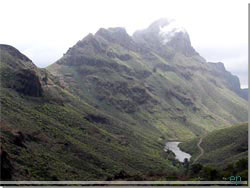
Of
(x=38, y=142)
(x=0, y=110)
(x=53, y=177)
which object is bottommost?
(x=53, y=177)

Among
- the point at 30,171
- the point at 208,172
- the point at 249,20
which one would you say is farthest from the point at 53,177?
the point at 249,20

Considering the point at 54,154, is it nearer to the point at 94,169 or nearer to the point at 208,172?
the point at 94,169

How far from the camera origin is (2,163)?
12544cm

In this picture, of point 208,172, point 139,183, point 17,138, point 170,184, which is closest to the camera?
point 170,184

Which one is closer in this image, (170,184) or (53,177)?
(170,184)

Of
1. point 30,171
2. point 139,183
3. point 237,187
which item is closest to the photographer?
point 237,187

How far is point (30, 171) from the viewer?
148 meters

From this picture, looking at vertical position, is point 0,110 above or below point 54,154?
above

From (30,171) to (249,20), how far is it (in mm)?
117941

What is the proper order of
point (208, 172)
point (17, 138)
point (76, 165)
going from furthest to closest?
point (76, 165) → point (17, 138) → point (208, 172)

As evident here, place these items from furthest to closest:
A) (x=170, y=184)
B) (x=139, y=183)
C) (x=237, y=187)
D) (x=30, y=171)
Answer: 1. (x=30, y=171)
2. (x=139, y=183)
3. (x=170, y=184)
4. (x=237, y=187)

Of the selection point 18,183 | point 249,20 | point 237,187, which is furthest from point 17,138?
point 249,20

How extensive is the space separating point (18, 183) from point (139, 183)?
3893cm

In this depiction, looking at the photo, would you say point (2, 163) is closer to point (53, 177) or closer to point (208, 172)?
point (53, 177)
